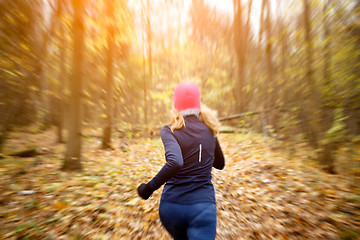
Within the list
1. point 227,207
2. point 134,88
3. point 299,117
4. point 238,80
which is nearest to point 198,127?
point 227,207

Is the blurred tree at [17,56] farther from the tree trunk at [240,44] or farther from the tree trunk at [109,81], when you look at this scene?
the tree trunk at [240,44]

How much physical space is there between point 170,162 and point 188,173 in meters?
0.26

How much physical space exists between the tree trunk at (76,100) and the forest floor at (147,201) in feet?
1.40

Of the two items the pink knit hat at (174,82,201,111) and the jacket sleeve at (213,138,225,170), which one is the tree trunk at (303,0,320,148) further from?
the pink knit hat at (174,82,201,111)

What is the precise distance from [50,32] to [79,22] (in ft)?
3.57

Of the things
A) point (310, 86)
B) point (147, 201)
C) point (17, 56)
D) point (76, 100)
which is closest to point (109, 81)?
point (76, 100)

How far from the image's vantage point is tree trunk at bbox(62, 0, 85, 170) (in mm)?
5336

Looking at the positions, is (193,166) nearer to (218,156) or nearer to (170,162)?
(170,162)

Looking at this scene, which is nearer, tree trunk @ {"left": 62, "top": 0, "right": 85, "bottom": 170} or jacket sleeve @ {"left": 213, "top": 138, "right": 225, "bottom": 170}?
jacket sleeve @ {"left": 213, "top": 138, "right": 225, "bottom": 170}

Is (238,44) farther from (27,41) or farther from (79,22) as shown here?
(27,41)

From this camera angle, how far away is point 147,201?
4547 millimetres

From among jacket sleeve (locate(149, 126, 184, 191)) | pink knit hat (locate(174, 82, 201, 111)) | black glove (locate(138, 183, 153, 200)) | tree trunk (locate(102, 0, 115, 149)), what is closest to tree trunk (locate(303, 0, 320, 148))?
pink knit hat (locate(174, 82, 201, 111))

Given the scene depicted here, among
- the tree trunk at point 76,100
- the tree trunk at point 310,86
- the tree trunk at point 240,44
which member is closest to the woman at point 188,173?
the tree trunk at point 310,86

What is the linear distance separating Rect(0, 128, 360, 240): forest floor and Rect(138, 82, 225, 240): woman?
2.31 metres
